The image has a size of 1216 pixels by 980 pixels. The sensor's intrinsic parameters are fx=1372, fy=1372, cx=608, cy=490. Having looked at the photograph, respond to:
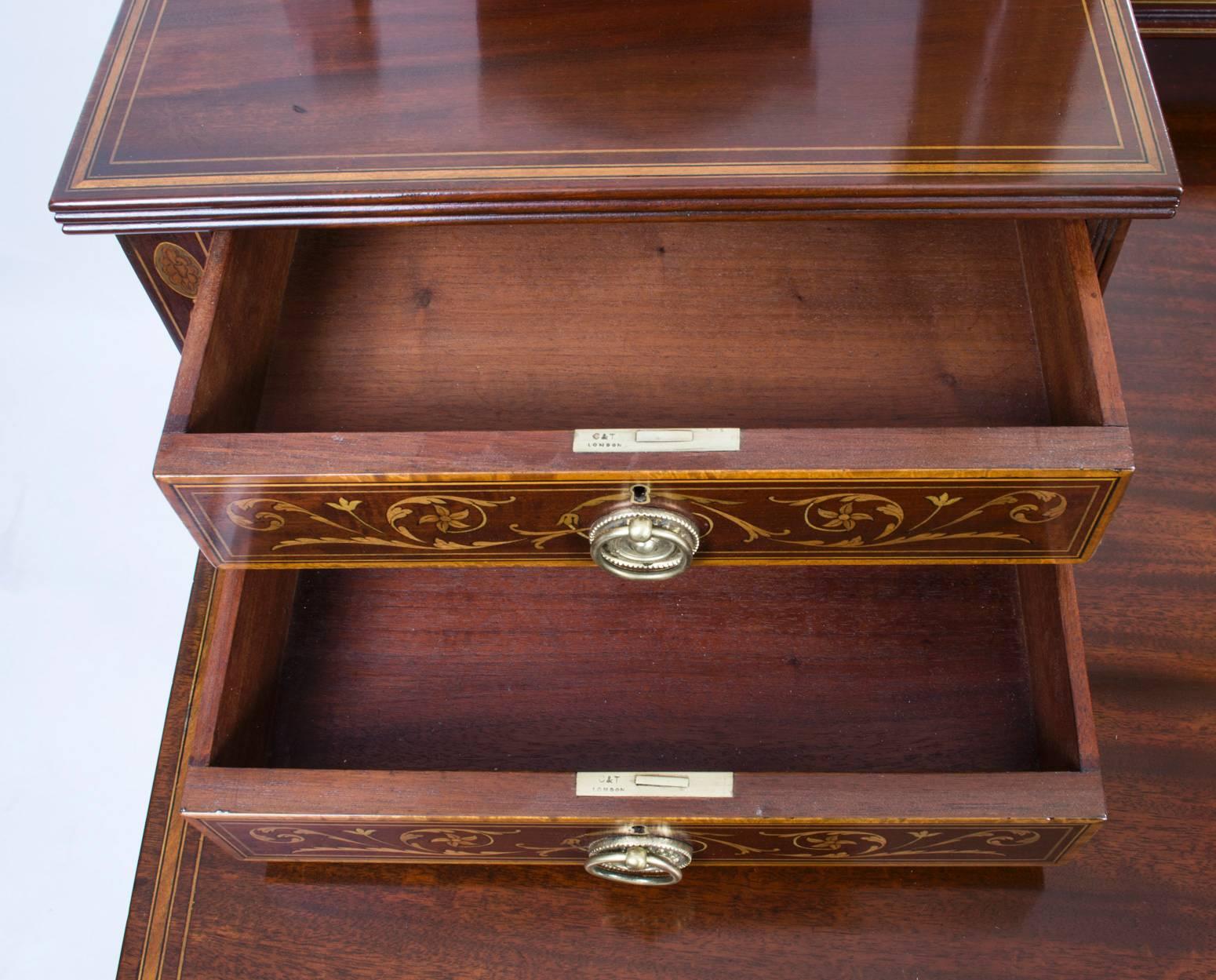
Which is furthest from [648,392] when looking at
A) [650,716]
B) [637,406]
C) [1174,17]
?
[1174,17]

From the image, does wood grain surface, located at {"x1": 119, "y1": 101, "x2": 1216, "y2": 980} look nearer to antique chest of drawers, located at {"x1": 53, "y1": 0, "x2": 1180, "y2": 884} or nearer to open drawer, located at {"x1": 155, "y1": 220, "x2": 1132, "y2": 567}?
antique chest of drawers, located at {"x1": 53, "y1": 0, "x2": 1180, "y2": 884}

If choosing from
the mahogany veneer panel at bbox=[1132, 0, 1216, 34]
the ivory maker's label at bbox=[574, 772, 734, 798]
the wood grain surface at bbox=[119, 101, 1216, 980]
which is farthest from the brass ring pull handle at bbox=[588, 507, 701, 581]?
the mahogany veneer panel at bbox=[1132, 0, 1216, 34]

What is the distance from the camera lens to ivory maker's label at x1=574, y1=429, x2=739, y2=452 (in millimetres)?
833

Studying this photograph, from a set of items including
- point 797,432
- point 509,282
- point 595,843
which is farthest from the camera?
point 509,282

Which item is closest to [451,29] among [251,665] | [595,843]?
[251,665]

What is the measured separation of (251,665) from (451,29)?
0.48 m

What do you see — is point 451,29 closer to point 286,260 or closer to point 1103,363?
point 286,260

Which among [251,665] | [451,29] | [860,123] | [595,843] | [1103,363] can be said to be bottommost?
[595,843]

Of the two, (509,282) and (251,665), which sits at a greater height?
(509,282)

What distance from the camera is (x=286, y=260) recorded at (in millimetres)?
1059

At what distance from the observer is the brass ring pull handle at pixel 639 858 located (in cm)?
91

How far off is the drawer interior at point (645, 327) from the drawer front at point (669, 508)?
0.07 meters

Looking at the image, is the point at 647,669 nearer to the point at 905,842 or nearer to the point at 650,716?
the point at 650,716

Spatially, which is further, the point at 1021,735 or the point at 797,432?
the point at 1021,735
